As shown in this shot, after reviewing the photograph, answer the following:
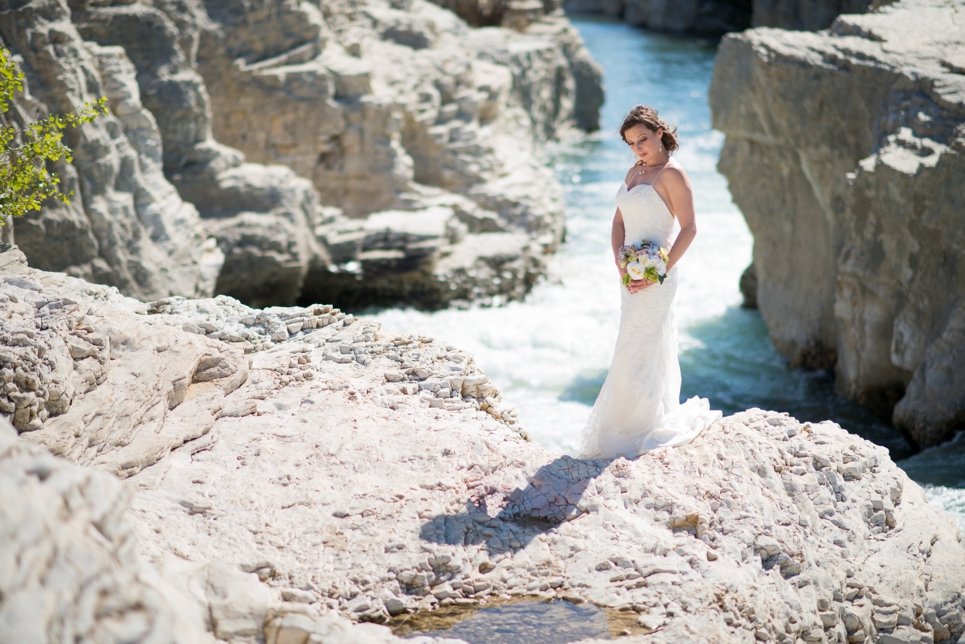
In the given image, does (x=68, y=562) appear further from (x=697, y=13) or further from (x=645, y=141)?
(x=697, y=13)

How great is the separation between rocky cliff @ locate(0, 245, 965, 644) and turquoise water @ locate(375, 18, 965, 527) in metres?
2.55

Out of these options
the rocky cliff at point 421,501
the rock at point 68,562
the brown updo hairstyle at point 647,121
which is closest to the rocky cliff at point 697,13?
the brown updo hairstyle at point 647,121

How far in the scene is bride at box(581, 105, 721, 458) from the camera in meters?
5.79

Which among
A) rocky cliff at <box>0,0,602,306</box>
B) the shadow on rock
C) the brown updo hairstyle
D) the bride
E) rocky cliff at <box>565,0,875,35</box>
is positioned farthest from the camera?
rocky cliff at <box>565,0,875,35</box>

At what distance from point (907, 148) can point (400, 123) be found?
25.2 feet

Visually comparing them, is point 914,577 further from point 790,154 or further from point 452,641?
point 790,154

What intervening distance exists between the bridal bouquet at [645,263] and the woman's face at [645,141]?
0.48 metres

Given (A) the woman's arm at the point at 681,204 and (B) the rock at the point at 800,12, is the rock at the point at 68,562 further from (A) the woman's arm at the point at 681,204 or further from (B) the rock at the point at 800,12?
(B) the rock at the point at 800,12

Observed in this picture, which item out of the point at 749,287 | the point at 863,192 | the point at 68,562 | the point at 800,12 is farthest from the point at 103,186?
A: the point at 800,12

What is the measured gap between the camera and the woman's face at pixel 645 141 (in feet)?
18.8

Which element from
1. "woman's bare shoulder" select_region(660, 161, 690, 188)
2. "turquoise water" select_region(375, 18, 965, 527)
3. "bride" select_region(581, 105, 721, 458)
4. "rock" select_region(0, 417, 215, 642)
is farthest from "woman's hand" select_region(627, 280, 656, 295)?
"turquoise water" select_region(375, 18, 965, 527)

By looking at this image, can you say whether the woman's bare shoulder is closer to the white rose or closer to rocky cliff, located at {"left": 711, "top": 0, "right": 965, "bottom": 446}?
the white rose

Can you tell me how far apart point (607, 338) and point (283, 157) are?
5016mm

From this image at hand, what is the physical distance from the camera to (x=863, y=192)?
9906 millimetres
